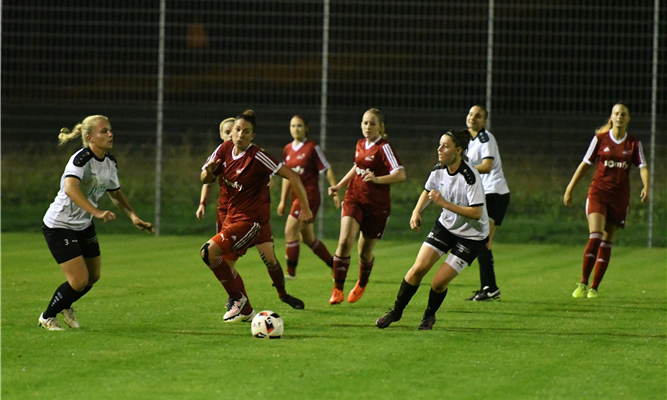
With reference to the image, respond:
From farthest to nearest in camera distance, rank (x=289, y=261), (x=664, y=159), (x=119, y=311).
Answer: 1. (x=664, y=159)
2. (x=289, y=261)
3. (x=119, y=311)

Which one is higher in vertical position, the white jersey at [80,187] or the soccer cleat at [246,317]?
the white jersey at [80,187]

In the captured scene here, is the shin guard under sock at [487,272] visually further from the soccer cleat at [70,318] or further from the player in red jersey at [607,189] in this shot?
the soccer cleat at [70,318]

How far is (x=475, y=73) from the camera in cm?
1573

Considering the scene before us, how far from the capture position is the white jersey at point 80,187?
7.08 metres

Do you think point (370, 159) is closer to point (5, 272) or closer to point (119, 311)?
point (119, 311)

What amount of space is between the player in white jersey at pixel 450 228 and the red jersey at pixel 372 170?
1.66 metres

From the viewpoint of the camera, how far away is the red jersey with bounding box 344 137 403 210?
29.8 ft

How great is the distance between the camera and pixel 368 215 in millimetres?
9133

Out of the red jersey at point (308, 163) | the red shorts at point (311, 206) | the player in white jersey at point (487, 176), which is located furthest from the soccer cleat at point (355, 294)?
the red jersey at point (308, 163)

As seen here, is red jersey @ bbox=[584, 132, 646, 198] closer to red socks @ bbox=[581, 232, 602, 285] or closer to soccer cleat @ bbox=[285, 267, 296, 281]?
red socks @ bbox=[581, 232, 602, 285]

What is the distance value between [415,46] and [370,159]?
7.57m

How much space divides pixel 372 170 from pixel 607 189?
2.44 m

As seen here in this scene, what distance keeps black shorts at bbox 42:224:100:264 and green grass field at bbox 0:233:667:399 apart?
1.89ft

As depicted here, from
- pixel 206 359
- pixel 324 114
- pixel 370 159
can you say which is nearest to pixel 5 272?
pixel 370 159
